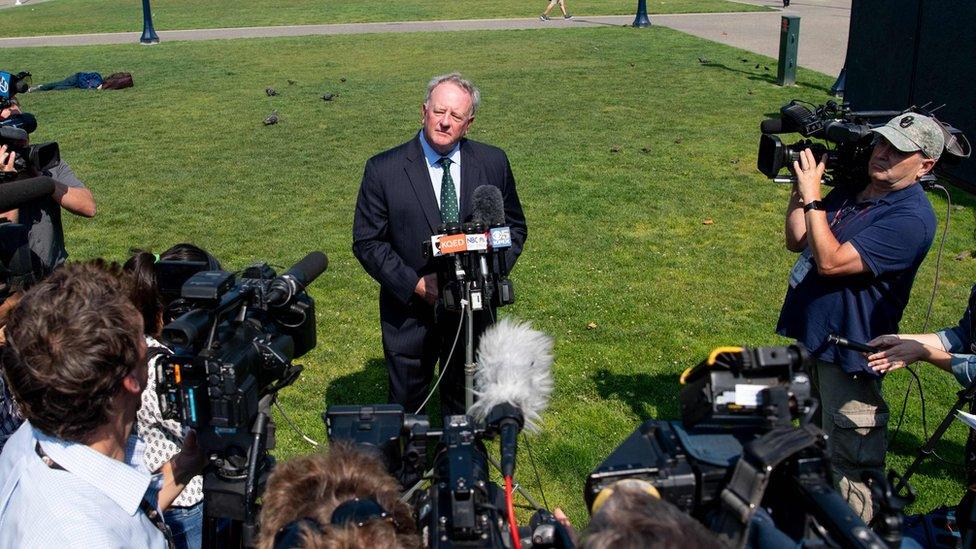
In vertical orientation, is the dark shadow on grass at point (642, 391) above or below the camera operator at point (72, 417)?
below

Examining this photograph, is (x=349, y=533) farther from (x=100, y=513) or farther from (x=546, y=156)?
(x=546, y=156)

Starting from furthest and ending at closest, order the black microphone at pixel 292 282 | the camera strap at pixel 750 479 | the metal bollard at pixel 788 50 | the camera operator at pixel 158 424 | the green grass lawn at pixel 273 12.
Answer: the green grass lawn at pixel 273 12 → the metal bollard at pixel 788 50 → the camera operator at pixel 158 424 → the black microphone at pixel 292 282 → the camera strap at pixel 750 479

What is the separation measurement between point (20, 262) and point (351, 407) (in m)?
2.12

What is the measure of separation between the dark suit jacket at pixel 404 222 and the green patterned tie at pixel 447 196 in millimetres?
41

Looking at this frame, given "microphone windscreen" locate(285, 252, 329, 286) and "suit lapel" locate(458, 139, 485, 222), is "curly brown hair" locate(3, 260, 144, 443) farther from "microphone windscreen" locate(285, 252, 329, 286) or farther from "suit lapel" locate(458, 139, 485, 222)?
"suit lapel" locate(458, 139, 485, 222)

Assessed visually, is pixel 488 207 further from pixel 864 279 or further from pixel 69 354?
pixel 69 354

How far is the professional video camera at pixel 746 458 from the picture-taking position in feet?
6.59

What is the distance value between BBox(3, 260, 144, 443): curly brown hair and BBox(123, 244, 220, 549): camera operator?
743 mm

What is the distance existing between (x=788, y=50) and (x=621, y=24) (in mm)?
11865

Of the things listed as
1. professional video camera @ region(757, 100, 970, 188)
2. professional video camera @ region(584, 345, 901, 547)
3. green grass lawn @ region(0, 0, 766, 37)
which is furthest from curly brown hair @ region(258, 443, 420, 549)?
green grass lawn @ region(0, 0, 766, 37)

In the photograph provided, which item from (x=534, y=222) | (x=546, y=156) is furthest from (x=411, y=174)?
(x=546, y=156)

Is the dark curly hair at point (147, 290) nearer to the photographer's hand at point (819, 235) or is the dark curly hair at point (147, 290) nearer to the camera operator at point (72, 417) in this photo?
the camera operator at point (72, 417)

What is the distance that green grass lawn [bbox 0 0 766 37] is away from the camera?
31.6m

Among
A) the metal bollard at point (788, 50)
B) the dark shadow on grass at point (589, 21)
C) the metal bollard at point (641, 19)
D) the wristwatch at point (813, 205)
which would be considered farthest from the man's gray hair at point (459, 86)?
the dark shadow on grass at point (589, 21)
